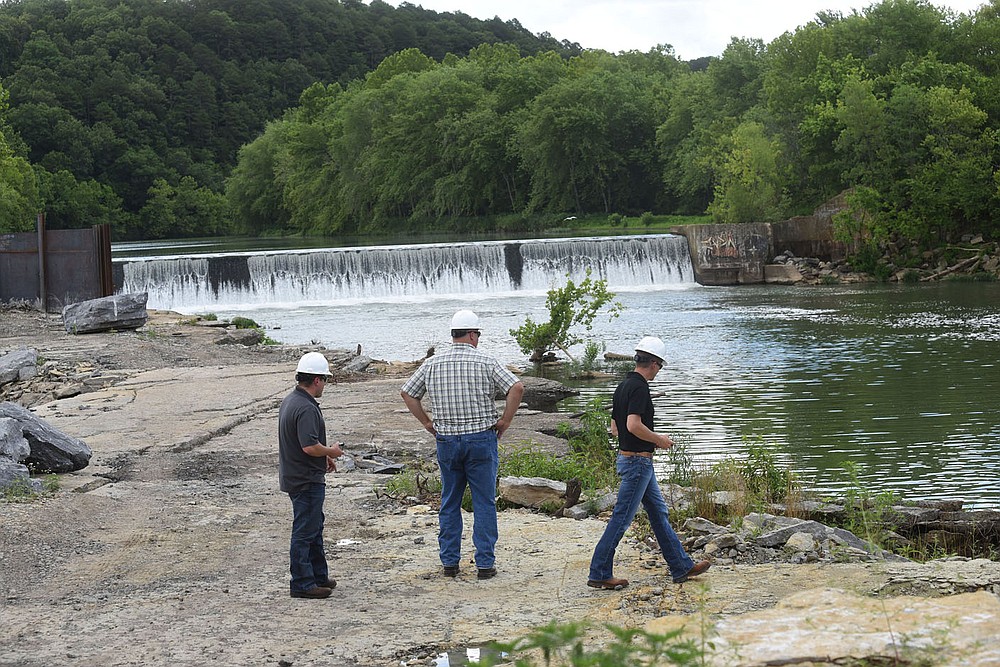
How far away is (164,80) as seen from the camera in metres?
135

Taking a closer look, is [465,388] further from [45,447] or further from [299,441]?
[45,447]

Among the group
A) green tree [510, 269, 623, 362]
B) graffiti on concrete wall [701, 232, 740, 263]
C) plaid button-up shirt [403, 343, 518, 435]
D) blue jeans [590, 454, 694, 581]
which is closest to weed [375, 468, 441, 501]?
plaid button-up shirt [403, 343, 518, 435]

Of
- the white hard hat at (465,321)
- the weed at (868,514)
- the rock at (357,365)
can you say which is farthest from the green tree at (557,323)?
the white hard hat at (465,321)

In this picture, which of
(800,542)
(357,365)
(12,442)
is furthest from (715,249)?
(800,542)

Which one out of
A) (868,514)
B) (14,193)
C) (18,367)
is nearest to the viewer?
(868,514)

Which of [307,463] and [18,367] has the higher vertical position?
[307,463]

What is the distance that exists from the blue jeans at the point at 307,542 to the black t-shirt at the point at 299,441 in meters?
0.07

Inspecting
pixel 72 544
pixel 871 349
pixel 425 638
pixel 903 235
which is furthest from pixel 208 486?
pixel 903 235

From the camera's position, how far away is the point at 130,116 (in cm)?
12025

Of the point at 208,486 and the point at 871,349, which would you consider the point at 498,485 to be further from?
the point at 871,349

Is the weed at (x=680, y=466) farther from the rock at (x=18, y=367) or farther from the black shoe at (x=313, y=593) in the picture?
the rock at (x=18, y=367)

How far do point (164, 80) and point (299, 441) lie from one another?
135476mm

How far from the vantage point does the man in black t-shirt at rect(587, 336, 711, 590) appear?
6.91 metres

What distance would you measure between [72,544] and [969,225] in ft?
137
